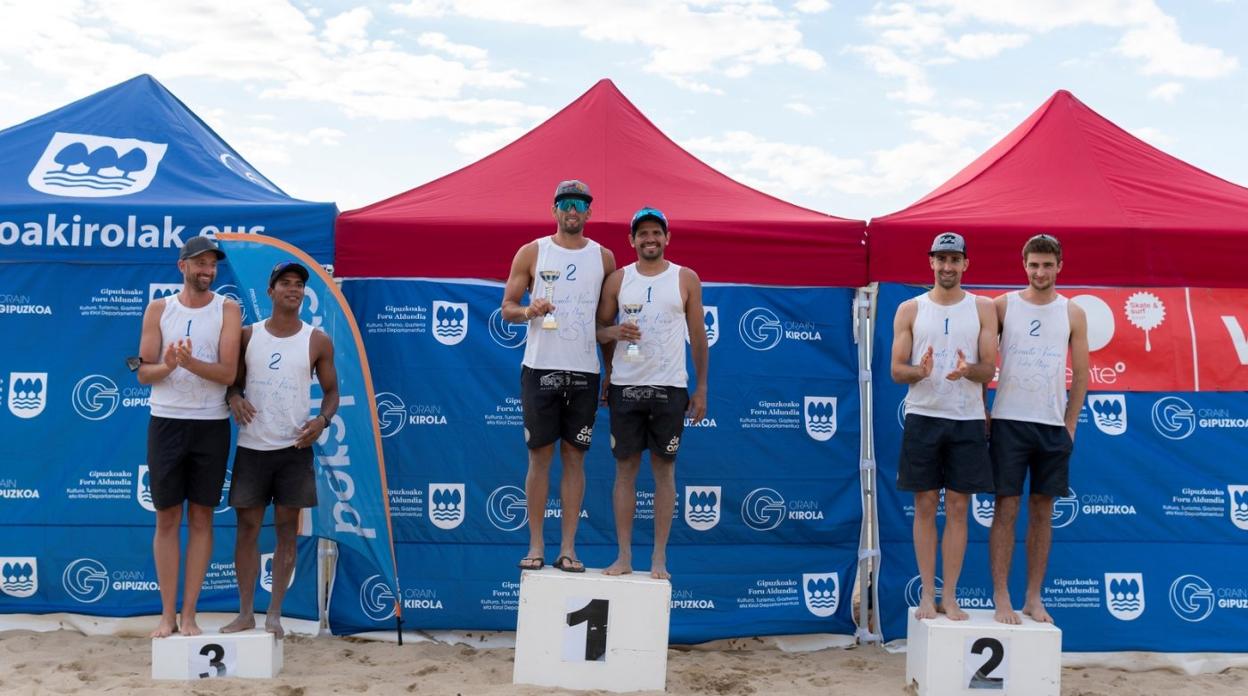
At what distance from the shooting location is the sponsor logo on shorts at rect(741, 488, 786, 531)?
4.98 meters

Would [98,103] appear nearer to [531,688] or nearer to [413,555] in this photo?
[413,555]

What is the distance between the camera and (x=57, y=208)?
4.84 m

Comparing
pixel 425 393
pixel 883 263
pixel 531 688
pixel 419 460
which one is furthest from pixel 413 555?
pixel 883 263

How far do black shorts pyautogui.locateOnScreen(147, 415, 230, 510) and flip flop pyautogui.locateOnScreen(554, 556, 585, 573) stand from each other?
134 centimetres

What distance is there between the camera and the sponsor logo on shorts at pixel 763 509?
4977 mm

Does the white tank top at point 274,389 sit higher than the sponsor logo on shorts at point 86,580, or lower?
higher

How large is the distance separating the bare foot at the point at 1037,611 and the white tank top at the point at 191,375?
326 cm

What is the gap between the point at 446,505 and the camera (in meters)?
4.94

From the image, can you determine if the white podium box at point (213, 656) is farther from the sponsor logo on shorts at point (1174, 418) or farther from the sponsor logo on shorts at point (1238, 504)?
the sponsor logo on shorts at point (1238, 504)

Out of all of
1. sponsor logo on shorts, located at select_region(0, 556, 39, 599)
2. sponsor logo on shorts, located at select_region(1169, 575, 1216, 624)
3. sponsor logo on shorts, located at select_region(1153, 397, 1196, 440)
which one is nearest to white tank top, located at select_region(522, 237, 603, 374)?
sponsor logo on shorts, located at select_region(0, 556, 39, 599)

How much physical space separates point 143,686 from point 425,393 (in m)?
1.72

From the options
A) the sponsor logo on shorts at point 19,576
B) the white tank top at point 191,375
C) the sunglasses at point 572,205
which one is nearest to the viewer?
the white tank top at point 191,375

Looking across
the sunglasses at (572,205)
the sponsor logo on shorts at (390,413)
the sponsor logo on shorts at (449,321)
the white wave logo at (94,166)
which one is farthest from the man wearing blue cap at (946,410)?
the white wave logo at (94,166)

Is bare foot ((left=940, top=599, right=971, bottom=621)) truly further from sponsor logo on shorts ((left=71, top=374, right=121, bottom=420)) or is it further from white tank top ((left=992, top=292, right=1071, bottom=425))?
sponsor logo on shorts ((left=71, top=374, right=121, bottom=420))
